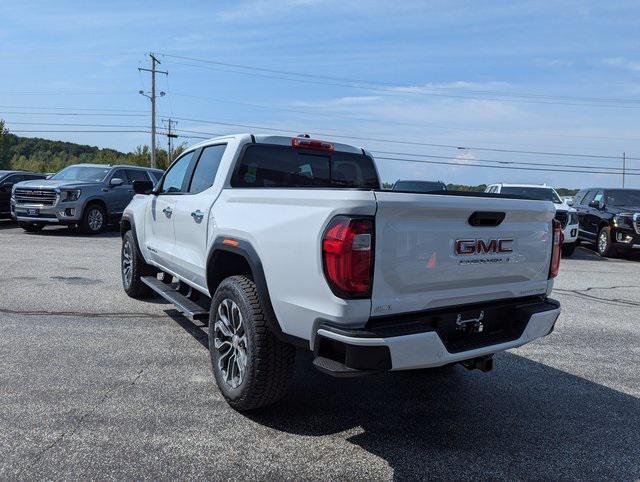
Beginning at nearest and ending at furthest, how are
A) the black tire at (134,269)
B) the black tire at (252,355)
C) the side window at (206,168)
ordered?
the black tire at (252,355), the side window at (206,168), the black tire at (134,269)

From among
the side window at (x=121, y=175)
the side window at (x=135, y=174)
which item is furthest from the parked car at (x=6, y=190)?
the side window at (x=135, y=174)

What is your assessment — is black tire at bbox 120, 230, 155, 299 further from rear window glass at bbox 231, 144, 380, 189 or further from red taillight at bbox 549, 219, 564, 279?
red taillight at bbox 549, 219, 564, 279

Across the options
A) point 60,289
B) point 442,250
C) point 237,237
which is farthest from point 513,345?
point 60,289

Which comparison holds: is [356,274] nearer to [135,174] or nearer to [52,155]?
[135,174]

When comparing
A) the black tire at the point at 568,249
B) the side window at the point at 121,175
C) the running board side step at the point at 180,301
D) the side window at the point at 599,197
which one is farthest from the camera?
the side window at the point at 121,175

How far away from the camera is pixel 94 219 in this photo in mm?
15289

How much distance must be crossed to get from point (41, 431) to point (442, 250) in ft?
8.74

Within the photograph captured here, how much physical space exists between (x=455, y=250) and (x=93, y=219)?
1392 centimetres

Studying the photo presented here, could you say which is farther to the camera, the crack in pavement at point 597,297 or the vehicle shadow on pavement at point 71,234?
the vehicle shadow on pavement at point 71,234

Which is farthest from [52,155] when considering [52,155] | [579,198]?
[579,198]

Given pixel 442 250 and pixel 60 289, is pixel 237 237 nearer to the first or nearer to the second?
pixel 442 250

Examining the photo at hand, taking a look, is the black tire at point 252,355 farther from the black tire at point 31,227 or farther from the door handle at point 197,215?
the black tire at point 31,227

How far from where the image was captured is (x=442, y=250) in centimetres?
318

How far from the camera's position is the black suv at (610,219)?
45.9 ft
